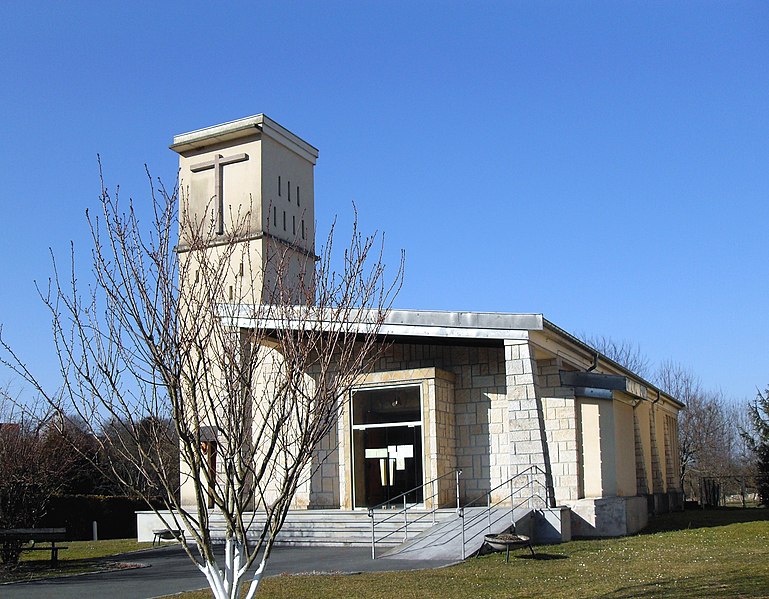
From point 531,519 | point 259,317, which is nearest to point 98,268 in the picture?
point 259,317

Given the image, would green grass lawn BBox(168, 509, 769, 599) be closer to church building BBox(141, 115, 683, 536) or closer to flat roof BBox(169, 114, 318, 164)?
church building BBox(141, 115, 683, 536)

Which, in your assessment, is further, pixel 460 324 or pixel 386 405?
pixel 386 405

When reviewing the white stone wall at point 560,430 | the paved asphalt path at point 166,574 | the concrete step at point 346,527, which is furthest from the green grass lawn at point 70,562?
the white stone wall at point 560,430

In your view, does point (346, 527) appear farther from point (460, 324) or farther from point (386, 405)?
point (460, 324)

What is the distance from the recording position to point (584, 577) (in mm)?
12844

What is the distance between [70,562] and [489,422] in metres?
10.4

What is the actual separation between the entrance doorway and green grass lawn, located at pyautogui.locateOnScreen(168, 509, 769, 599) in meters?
5.63

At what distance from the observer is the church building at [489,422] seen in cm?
2009

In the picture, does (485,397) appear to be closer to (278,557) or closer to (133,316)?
(278,557)

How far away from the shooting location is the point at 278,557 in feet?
57.5

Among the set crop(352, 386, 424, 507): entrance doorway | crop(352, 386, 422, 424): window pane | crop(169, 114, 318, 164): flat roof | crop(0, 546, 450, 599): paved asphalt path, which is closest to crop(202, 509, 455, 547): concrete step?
crop(0, 546, 450, 599): paved asphalt path

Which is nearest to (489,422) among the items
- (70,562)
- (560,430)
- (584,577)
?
(560,430)

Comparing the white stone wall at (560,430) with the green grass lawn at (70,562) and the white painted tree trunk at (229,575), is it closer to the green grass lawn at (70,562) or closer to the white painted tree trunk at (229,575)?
the green grass lawn at (70,562)

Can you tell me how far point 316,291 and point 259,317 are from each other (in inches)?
21.1
